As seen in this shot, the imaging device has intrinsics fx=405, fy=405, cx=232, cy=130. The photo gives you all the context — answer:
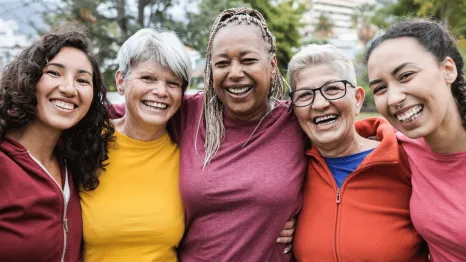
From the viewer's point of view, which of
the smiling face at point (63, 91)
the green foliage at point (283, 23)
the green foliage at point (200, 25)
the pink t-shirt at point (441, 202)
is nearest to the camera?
the pink t-shirt at point (441, 202)

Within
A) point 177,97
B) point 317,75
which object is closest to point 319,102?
point 317,75

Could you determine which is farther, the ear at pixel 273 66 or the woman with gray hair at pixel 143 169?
the ear at pixel 273 66

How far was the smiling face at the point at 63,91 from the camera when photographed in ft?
8.15

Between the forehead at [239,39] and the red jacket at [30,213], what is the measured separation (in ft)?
4.58

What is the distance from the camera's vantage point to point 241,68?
9.01 feet

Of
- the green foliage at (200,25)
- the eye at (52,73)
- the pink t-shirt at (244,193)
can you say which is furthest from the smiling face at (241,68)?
the green foliage at (200,25)

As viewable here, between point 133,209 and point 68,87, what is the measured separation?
2.93 ft

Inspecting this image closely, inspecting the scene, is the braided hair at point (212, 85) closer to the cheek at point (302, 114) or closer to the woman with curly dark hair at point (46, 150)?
the cheek at point (302, 114)

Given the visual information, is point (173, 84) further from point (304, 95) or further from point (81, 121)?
point (304, 95)

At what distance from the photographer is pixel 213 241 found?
264 cm

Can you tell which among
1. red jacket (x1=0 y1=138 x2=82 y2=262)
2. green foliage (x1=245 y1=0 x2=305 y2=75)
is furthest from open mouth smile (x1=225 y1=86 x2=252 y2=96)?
green foliage (x1=245 y1=0 x2=305 y2=75)

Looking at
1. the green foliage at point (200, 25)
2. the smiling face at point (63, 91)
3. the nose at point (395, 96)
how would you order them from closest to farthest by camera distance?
the nose at point (395, 96)
the smiling face at point (63, 91)
the green foliage at point (200, 25)

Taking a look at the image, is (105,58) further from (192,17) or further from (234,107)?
(234,107)

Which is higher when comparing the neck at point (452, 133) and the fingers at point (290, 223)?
the neck at point (452, 133)
